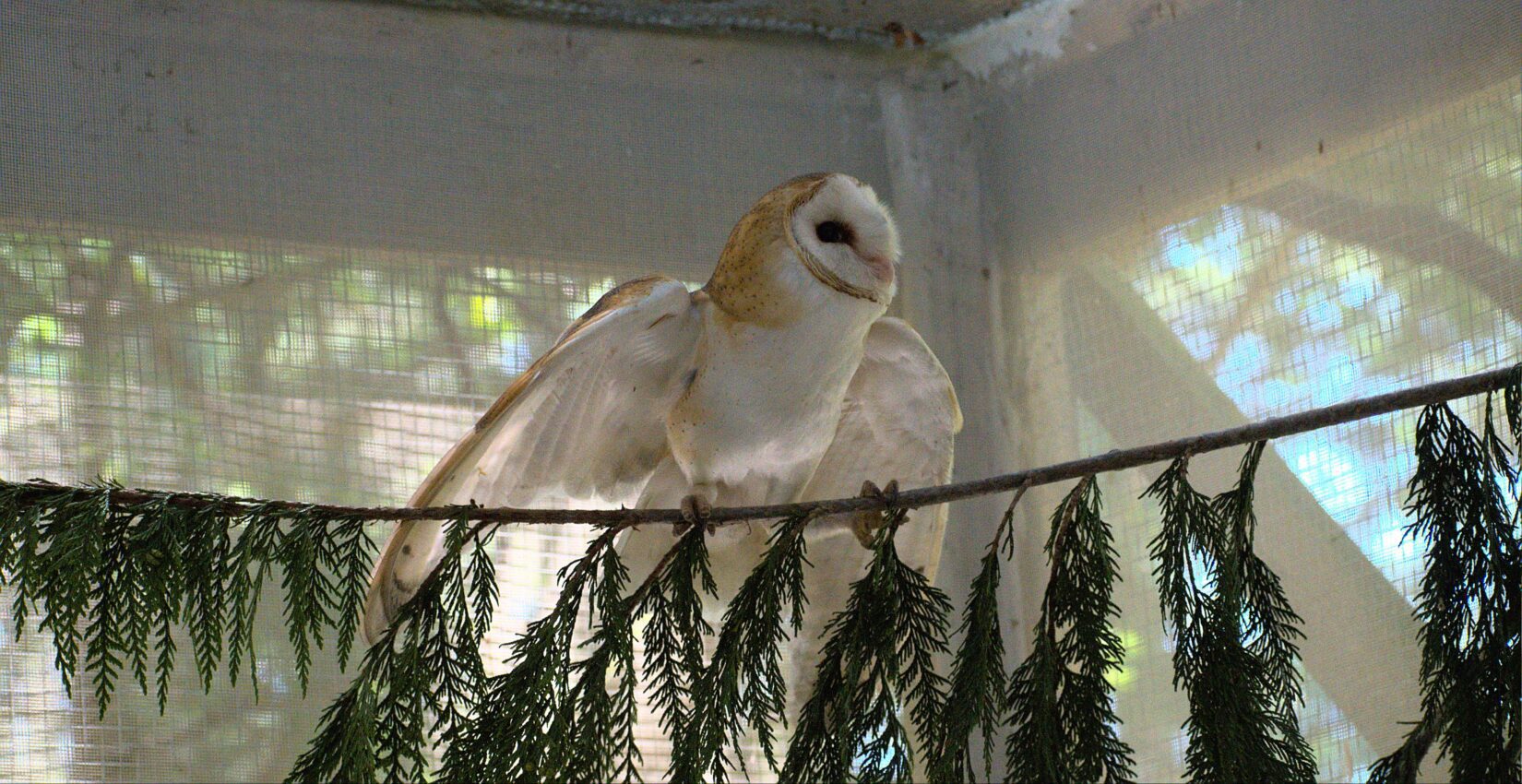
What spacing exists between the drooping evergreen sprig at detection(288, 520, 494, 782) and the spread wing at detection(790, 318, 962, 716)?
0.60m

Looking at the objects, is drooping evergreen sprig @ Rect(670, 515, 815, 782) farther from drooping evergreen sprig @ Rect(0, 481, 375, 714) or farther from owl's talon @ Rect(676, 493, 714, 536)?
drooping evergreen sprig @ Rect(0, 481, 375, 714)

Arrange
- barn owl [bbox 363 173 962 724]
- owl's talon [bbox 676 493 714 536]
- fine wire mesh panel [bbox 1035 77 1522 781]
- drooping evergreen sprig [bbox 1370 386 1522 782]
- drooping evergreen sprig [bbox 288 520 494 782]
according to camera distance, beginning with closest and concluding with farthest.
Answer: drooping evergreen sprig [bbox 1370 386 1522 782] → drooping evergreen sprig [bbox 288 520 494 782] → owl's talon [bbox 676 493 714 536] → barn owl [bbox 363 173 962 724] → fine wire mesh panel [bbox 1035 77 1522 781]

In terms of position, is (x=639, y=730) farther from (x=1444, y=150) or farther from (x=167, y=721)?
(x=1444, y=150)

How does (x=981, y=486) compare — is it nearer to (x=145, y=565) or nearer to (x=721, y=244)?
(x=145, y=565)

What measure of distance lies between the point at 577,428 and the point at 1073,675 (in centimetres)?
66

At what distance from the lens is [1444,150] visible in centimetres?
191

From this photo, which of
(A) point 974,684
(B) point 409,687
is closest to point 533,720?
(B) point 409,687

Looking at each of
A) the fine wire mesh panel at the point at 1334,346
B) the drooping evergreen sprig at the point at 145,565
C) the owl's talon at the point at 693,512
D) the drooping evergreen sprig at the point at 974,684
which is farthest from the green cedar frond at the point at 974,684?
the fine wire mesh panel at the point at 1334,346

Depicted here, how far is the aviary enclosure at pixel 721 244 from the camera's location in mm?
1961

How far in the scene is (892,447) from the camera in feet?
6.32

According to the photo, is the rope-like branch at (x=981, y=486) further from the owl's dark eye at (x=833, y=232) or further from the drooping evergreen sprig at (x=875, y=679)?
the owl's dark eye at (x=833, y=232)

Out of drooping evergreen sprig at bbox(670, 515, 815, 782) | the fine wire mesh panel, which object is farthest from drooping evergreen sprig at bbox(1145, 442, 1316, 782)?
the fine wire mesh panel

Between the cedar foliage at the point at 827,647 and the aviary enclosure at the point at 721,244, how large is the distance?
35 cm

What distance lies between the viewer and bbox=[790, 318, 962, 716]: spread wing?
1.89 m
